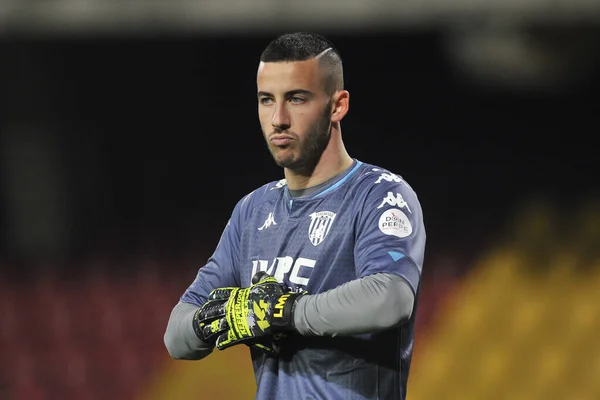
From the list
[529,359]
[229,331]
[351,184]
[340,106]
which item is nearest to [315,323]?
[229,331]

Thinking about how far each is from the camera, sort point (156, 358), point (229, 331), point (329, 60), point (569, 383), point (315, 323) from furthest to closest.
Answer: point (156, 358), point (569, 383), point (329, 60), point (229, 331), point (315, 323)

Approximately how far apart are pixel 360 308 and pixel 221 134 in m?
2.57

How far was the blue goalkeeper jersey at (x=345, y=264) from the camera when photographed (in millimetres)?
1727

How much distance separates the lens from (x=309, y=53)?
1.89 metres

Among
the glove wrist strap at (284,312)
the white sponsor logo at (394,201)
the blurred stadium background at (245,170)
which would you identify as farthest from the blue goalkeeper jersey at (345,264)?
the blurred stadium background at (245,170)

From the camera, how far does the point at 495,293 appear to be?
3824 millimetres

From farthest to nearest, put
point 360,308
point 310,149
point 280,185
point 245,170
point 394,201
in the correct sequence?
point 245,170
point 280,185
point 310,149
point 394,201
point 360,308

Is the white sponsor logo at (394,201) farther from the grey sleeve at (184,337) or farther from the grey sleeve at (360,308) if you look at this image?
the grey sleeve at (184,337)

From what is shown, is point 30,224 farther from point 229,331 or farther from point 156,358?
point 229,331

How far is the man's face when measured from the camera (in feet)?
6.08

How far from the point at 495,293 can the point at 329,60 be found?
213 centimetres

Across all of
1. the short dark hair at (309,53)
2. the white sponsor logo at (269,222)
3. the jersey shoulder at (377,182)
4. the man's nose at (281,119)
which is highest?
the short dark hair at (309,53)

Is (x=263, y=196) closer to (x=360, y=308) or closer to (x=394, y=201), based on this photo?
(x=394, y=201)

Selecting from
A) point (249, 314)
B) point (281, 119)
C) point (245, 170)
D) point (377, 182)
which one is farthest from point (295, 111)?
point (245, 170)
